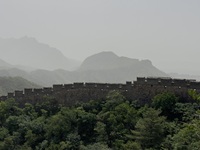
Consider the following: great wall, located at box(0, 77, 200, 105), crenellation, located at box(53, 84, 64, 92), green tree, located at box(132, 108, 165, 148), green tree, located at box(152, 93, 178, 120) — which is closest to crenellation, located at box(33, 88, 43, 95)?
great wall, located at box(0, 77, 200, 105)

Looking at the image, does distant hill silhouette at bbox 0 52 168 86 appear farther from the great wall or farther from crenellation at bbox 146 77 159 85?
crenellation at bbox 146 77 159 85

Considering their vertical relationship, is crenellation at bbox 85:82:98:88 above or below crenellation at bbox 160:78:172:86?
below

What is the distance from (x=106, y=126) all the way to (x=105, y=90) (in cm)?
341

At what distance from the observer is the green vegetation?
1165cm

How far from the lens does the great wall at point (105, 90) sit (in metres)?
14.6

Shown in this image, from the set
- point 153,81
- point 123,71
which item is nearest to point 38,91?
point 153,81

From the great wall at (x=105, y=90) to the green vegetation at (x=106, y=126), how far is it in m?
0.57

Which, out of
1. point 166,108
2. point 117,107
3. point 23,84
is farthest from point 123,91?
point 23,84

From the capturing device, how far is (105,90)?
16.7 meters

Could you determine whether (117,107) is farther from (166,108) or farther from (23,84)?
(23,84)

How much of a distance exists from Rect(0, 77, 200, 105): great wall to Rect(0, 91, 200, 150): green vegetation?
1.87 ft

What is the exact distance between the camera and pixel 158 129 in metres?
11.6

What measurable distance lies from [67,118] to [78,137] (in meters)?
1.35

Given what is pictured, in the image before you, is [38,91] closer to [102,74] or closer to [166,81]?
[166,81]
